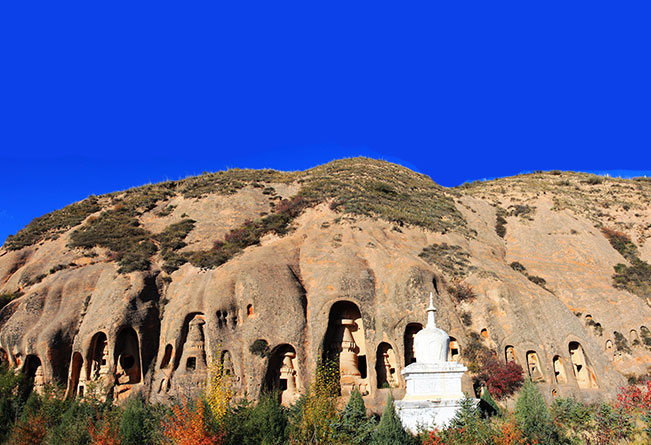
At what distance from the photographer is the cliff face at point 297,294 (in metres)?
37.7

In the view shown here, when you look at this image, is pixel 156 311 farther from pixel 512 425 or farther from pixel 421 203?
pixel 421 203

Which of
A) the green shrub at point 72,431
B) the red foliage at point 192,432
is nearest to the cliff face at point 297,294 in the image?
the green shrub at point 72,431

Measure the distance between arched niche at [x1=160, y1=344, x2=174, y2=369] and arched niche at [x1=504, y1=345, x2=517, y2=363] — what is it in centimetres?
2298

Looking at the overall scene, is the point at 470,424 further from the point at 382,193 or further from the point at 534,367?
the point at 382,193

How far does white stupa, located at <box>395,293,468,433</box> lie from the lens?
24.2 m

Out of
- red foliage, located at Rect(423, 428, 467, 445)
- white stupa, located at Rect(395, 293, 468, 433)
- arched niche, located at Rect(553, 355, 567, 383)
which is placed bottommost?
red foliage, located at Rect(423, 428, 467, 445)

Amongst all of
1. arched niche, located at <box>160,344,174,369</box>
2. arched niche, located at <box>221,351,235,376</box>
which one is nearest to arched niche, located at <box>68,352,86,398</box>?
arched niche, located at <box>160,344,174,369</box>

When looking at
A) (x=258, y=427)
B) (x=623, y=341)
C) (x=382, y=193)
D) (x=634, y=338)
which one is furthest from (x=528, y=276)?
(x=258, y=427)

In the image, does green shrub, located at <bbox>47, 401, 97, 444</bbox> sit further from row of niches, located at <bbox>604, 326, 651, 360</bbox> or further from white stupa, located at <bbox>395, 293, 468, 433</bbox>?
row of niches, located at <bbox>604, 326, 651, 360</bbox>

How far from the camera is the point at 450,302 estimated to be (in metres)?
40.8

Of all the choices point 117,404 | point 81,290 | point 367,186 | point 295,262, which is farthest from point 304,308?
point 367,186

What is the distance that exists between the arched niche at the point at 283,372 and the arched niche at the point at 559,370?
58.9 ft

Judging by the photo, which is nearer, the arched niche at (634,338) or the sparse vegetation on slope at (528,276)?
the arched niche at (634,338)

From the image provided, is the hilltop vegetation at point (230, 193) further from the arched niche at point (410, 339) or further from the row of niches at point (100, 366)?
the arched niche at point (410, 339)
